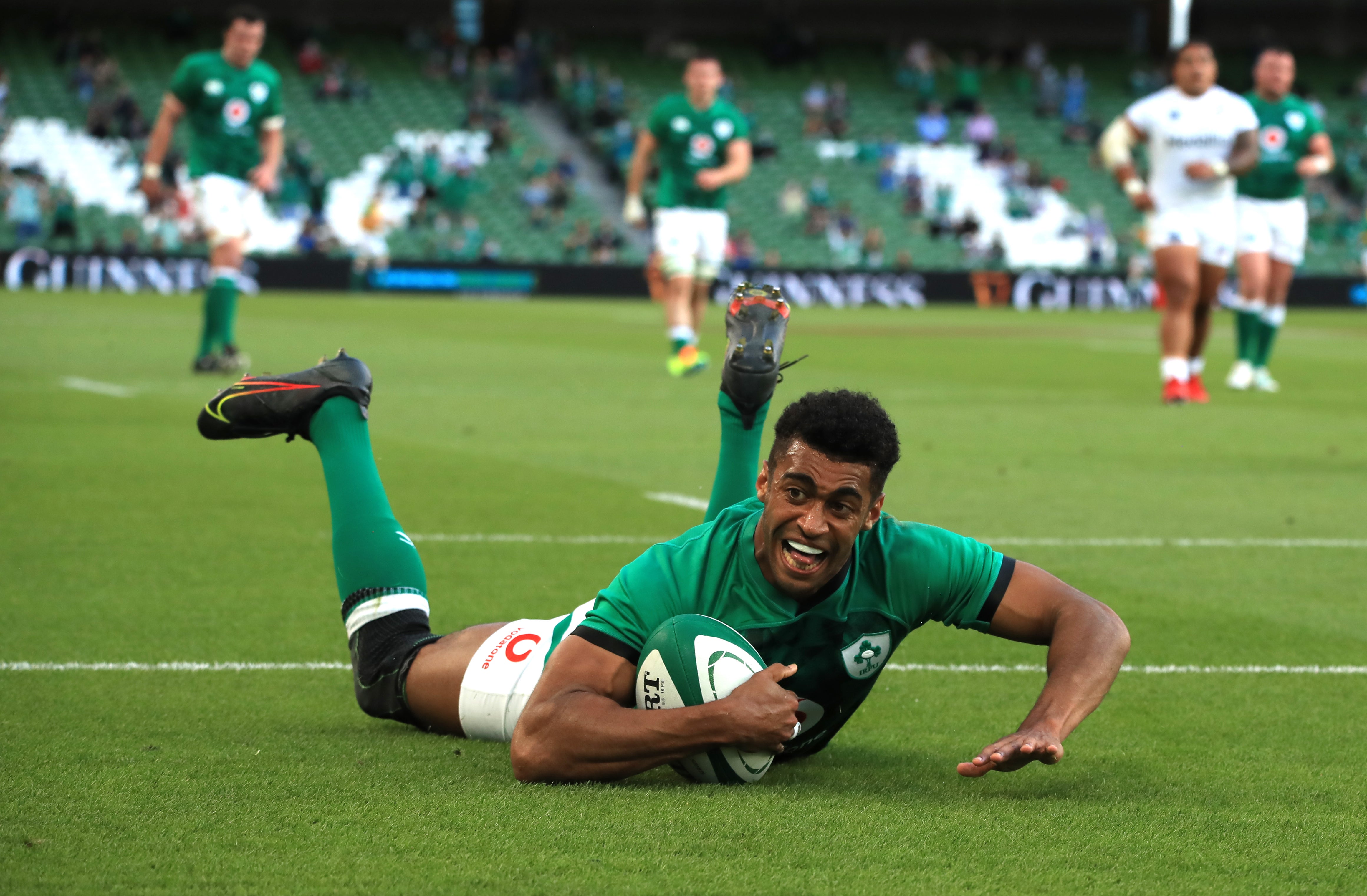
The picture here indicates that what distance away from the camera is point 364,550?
4867mm

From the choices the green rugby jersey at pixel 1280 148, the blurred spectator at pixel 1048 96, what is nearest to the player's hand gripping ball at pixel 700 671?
the green rugby jersey at pixel 1280 148

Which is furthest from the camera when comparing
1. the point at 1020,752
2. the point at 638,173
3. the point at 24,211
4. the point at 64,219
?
the point at 24,211

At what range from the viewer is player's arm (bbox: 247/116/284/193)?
49.1ft

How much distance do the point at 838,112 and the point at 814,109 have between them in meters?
0.76

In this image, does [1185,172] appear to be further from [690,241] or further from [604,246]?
[604,246]

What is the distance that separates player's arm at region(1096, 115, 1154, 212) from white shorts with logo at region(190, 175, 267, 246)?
22.6ft

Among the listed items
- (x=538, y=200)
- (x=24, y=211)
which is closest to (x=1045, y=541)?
(x=24, y=211)

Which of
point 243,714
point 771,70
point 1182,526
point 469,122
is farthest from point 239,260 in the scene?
point 771,70

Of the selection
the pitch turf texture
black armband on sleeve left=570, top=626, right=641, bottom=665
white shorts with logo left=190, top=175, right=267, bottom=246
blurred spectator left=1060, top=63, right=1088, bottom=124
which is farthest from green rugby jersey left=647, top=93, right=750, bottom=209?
blurred spectator left=1060, top=63, right=1088, bottom=124

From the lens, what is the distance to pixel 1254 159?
14.2 metres

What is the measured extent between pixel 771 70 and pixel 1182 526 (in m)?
43.5

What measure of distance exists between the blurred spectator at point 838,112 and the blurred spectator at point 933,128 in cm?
186

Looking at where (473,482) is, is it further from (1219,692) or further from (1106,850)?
(1106,850)

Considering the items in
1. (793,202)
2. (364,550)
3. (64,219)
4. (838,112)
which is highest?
(364,550)
